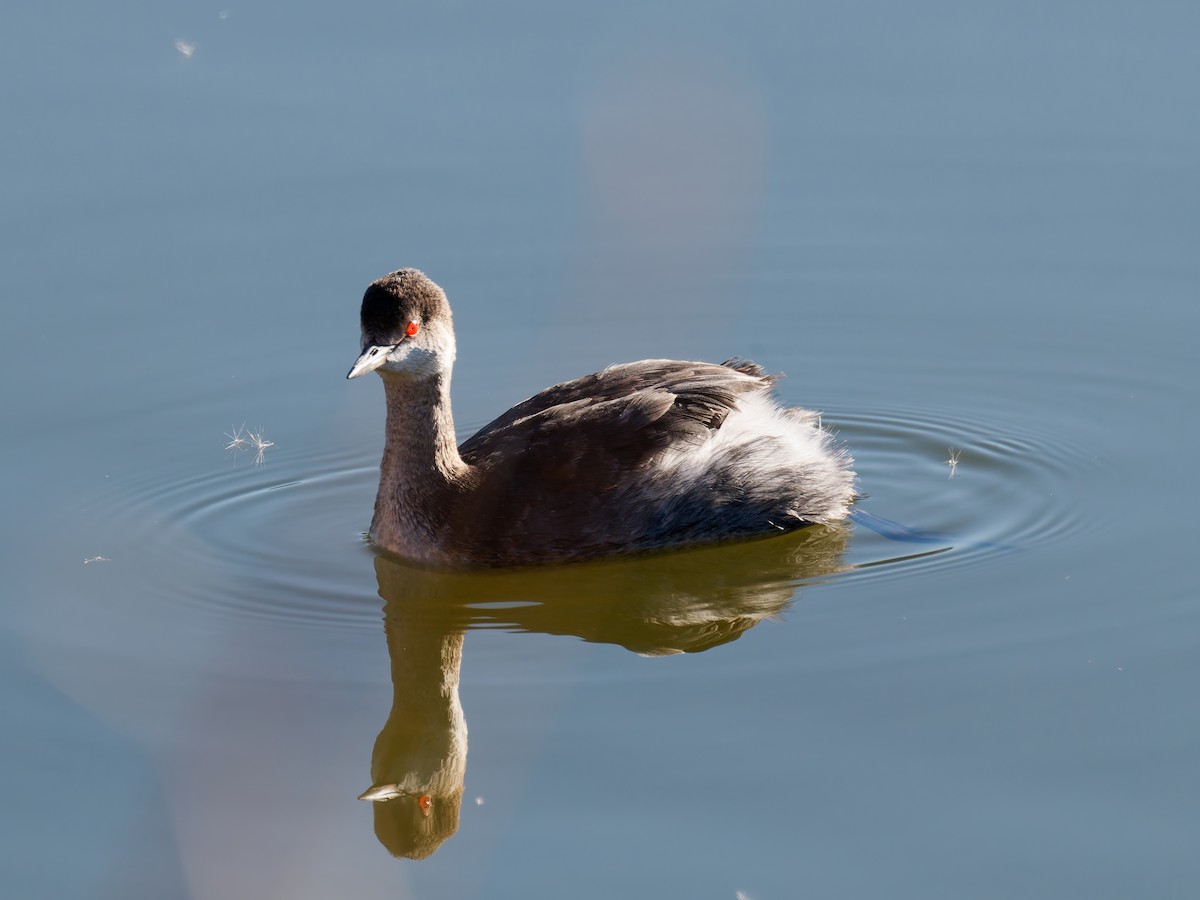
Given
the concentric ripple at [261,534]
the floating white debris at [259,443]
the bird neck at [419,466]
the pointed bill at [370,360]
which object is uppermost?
the pointed bill at [370,360]

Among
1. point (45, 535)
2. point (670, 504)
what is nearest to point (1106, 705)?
point (670, 504)

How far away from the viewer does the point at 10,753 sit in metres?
6.95

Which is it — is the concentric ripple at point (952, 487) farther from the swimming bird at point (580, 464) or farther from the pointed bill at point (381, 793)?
the pointed bill at point (381, 793)

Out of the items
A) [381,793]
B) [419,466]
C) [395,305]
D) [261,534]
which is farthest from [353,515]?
[381,793]

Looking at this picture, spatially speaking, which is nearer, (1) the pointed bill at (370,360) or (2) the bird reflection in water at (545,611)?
(2) the bird reflection in water at (545,611)

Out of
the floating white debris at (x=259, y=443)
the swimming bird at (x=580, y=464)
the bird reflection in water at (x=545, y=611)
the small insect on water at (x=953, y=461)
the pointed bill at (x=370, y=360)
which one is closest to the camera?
the bird reflection in water at (x=545, y=611)

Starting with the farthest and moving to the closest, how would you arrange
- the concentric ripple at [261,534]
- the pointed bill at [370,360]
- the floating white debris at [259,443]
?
the floating white debris at [259,443] → the concentric ripple at [261,534] → the pointed bill at [370,360]

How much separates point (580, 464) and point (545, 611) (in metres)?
0.75

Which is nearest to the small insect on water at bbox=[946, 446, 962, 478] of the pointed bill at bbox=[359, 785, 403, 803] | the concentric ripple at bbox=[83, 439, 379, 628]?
the concentric ripple at bbox=[83, 439, 379, 628]

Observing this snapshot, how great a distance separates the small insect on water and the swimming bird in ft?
2.15

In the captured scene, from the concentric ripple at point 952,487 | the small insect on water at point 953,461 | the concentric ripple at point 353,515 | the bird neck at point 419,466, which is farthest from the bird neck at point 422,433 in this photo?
the small insect on water at point 953,461

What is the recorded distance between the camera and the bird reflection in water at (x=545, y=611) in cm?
707

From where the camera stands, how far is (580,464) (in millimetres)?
8547

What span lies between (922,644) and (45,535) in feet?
13.5
